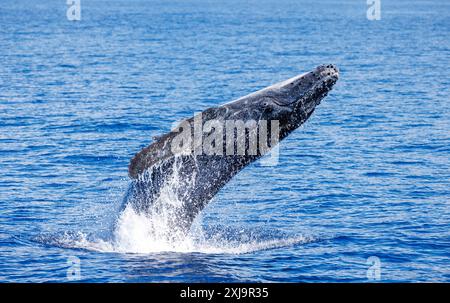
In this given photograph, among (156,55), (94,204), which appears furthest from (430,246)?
(156,55)

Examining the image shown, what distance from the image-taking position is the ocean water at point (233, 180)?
58.8 ft

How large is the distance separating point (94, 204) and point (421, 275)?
9.63 m

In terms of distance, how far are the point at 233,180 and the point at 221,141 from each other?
10.7m

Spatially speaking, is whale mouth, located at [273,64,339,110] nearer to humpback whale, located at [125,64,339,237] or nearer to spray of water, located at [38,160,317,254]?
humpback whale, located at [125,64,339,237]

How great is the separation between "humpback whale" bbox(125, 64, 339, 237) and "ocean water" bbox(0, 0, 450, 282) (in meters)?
0.91

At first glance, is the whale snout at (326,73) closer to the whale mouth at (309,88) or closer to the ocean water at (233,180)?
the whale mouth at (309,88)

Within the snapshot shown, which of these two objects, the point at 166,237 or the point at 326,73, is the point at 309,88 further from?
the point at 166,237

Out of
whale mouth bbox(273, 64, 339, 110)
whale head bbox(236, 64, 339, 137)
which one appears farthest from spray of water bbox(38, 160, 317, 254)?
whale mouth bbox(273, 64, 339, 110)

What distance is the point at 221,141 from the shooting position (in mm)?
16906

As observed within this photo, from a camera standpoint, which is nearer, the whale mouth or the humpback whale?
the humpback whale

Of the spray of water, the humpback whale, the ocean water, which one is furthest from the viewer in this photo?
the ocean water

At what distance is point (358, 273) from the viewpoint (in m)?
17.7

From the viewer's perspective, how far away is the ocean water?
58.8 ft

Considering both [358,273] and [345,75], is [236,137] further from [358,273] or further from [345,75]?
[345,75]
